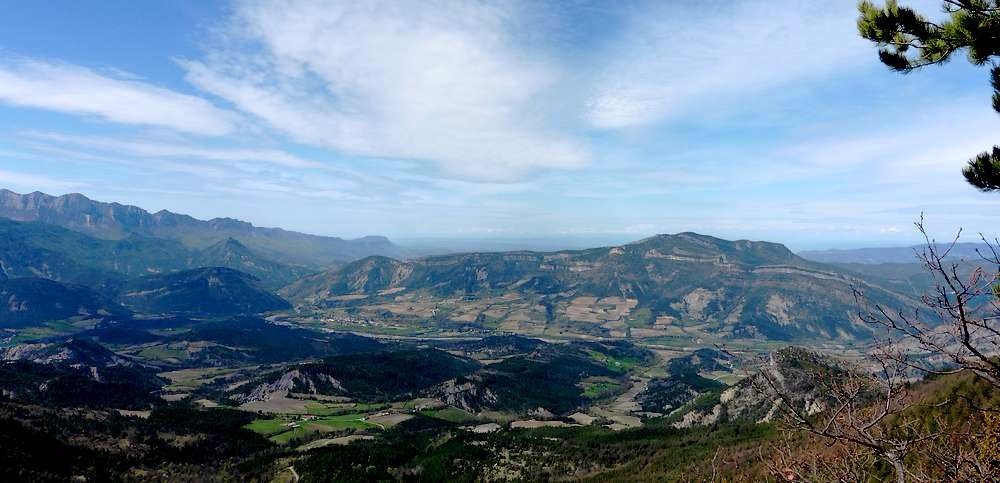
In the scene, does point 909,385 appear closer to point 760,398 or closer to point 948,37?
point 948,37

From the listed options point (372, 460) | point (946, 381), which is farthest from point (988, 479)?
point (372, 460)

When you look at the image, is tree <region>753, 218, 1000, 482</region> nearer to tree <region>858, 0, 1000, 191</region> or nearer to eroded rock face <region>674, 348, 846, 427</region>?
tree <region>858, 0, 1000, 191</region>

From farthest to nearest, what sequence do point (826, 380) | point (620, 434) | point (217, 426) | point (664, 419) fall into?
point (664, 419)
point (217, 426)
point (620, 434)
point (826, 380)

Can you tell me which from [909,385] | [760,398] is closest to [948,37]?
[909,385]

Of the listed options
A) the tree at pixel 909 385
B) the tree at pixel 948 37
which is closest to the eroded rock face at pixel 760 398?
the tree at pixel 948 37

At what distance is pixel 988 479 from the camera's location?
12508 mm

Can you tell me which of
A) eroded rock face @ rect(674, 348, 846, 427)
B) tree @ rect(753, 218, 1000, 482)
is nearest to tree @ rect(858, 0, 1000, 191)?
tree @ rect(753, 218, 1000, 482)

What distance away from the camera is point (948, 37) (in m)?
19.3

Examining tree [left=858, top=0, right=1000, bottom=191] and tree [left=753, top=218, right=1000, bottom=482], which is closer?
tree [left=753, top=218, right=1000, bottom=482]

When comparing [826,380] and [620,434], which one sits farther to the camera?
[620,434]

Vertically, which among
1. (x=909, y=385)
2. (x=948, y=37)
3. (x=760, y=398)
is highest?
(x=948, y=37)

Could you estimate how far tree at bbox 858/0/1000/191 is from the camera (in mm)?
18500

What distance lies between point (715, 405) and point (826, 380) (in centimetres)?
18422

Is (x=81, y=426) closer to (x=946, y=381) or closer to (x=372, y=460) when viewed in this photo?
(x=372, y=460)
